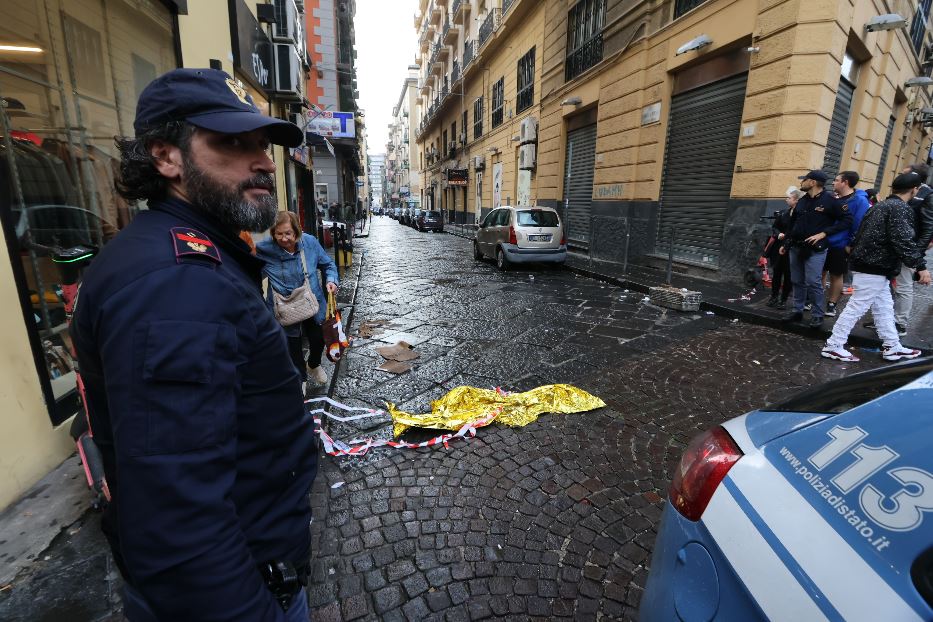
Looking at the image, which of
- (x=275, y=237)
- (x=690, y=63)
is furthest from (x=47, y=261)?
(x=690, y=63)

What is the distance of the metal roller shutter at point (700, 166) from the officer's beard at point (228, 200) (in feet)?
32.1

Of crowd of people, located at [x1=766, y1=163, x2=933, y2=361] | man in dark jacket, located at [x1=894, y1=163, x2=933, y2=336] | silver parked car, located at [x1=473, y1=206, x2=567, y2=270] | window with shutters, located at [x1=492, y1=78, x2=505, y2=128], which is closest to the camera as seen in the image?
crowd of people, located at [x1=766, y1=163, x2=933, y2=361]

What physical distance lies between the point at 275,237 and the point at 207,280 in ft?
9.35

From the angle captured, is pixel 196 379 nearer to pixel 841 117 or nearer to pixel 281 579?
pixel 281 579

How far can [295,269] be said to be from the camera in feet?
12.0

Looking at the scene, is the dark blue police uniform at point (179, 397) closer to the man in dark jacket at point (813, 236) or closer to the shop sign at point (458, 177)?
the man in dark jacket at point (813, 236)

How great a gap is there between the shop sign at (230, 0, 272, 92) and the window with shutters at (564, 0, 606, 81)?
9368 mm

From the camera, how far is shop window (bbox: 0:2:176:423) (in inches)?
105

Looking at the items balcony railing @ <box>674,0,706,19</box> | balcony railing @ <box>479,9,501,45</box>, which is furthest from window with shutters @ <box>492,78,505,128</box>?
balcony railing @ <box>674,0,706,19</box>

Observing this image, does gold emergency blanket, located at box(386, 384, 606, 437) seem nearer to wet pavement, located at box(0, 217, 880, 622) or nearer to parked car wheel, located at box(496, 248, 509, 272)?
wet pavement, located at box(0, 217, 880, 622)

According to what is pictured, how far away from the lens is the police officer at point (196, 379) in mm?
815

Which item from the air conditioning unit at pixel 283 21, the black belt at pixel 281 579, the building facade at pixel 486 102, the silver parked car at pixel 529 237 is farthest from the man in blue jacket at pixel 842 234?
the building facade at pixel 486 102

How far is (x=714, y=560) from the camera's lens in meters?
1.04

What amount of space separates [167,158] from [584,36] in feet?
51.8
